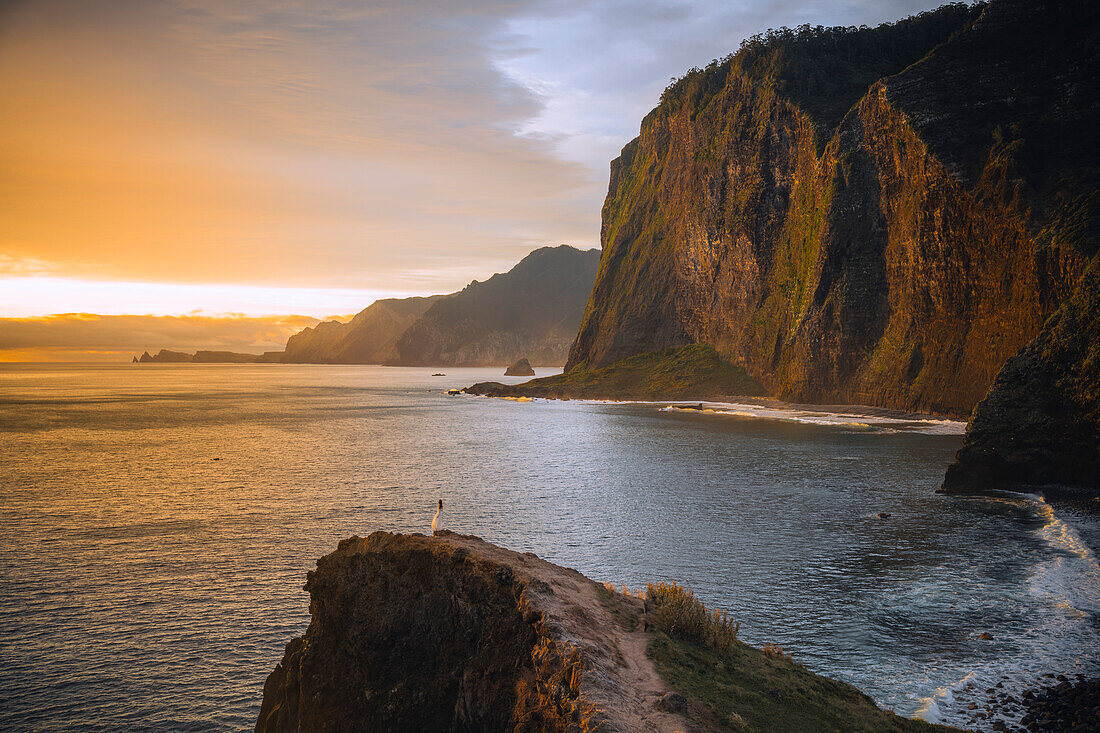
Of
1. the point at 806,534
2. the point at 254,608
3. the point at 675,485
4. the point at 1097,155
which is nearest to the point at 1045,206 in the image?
the point at 1097,155

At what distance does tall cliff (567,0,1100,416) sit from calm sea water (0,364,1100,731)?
17424 millimetres

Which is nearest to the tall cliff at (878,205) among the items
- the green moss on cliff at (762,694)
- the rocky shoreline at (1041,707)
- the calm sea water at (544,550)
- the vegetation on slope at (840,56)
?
the vegetation on slope at (840,56)

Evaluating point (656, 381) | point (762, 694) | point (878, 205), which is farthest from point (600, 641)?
point (656, 381)

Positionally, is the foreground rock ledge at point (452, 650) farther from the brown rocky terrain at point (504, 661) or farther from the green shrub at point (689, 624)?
the green shrub at point (689, 624)

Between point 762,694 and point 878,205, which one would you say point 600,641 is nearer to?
point 762,694

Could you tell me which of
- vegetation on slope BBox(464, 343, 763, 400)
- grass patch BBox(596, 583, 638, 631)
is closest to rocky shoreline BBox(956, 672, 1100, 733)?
grass patch BBox(596, 583, 638, 631)

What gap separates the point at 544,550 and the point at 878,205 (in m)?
77.4

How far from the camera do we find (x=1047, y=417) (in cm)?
3125

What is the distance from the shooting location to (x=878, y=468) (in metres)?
41.8

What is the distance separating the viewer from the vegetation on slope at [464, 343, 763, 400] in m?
116

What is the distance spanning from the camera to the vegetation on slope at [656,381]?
116m

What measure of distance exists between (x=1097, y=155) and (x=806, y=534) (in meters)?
52.4

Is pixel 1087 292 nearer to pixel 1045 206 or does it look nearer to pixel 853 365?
pixel 1045 206

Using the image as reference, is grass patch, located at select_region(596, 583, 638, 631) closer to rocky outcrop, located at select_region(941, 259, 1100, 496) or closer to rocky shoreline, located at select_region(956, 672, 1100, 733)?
rocky shoreline, located at select_region(956, 672, 1100, 733)
